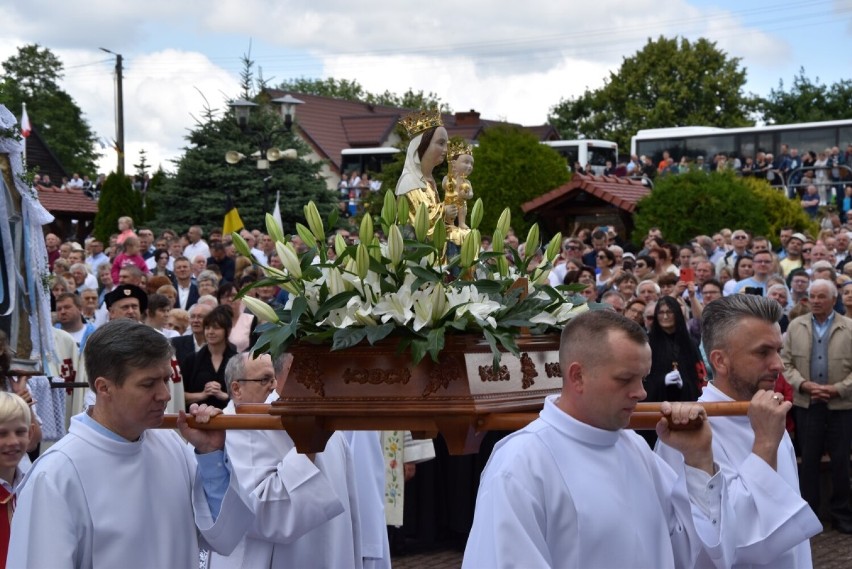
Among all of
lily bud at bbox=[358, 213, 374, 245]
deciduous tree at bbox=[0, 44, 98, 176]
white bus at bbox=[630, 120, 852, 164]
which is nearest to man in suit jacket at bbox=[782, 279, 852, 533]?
lily bud at bbox=[358, 213, 374, 245]

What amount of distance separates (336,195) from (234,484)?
24099mm

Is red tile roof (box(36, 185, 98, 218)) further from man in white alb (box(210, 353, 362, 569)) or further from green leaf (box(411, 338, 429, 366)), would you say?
green leaf (box(411, 338, 429, 366))

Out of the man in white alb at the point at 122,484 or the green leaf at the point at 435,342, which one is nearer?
the green leaf at the point at 435,342

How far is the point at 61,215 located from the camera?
38156 mm

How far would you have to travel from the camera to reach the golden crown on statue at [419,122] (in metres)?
5.76

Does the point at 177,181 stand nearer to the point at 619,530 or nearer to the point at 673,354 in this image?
the point at 673,354

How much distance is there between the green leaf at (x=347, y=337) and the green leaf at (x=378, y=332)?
0.08ft

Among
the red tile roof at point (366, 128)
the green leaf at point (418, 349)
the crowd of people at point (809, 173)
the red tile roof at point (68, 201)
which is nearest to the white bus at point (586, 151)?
the crowd of people at point (809, 173)

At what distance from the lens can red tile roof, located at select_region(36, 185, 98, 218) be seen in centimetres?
3700

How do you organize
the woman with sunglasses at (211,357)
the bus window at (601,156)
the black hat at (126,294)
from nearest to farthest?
the black hat at (126,294), the woman with sunglasses at (211,357), the bus window at (601,156)

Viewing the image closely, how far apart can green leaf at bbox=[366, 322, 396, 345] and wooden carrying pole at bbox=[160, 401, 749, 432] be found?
412 mm

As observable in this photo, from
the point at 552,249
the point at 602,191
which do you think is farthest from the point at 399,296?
the point at 602,191

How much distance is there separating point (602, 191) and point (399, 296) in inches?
918

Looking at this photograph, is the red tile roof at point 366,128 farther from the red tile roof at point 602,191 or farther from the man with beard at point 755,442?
the man with beard at point 755,442
